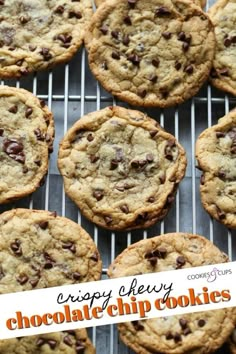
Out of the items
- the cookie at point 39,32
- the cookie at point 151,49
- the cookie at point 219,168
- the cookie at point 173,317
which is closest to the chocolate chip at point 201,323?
the cookie at point 173,317

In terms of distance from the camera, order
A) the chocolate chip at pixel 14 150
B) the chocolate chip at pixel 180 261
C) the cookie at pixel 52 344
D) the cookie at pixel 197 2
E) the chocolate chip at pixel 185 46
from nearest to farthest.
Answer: the cookie at pixel 52 344 → the chocolate chip at pixel 180 261 → the chocolate chip at pixel 14 150 → the chocolate chip at pixel 185 46 → the cookie at pixel 197 2

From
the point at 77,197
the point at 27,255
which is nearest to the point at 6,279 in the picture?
the point at 27,255

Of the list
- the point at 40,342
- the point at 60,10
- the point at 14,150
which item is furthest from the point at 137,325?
the point at 60,10

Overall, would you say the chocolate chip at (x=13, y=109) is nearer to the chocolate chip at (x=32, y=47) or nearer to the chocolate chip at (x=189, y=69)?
the chocolate chip at (x=32, y=47)

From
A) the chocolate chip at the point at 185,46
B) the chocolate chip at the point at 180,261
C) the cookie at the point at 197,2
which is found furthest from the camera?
the cookie at the point at 197,2

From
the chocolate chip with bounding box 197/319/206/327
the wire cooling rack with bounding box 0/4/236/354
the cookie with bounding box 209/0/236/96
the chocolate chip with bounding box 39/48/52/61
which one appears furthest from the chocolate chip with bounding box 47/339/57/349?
the cookie with bounding box 209/0/236/96

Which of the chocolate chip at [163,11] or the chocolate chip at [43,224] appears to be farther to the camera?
the chocolate chip at [163,11]

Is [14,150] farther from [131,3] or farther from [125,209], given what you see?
[131,3]
